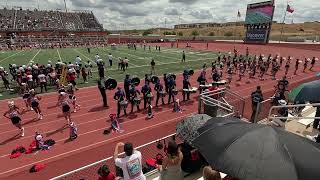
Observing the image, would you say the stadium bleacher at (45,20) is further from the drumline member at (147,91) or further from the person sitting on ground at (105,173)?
the person sitting on ground at (105,173)

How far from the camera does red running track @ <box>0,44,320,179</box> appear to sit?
8.93 m

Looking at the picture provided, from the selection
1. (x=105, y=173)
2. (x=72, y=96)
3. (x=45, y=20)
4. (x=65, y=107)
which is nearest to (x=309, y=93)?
(x=105, y=173)

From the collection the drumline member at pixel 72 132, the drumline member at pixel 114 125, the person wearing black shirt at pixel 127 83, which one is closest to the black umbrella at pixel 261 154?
the drumline member at pixel 114 125

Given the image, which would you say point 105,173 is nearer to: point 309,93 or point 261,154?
point 261,154

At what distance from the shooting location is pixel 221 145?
4.40m

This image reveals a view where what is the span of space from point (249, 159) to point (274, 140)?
Answer: 0.52 metres

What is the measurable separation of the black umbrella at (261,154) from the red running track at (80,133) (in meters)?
6.15

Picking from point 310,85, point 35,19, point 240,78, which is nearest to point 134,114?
point 310,85

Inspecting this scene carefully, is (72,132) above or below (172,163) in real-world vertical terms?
below

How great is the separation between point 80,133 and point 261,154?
Answer: 924 centimetres

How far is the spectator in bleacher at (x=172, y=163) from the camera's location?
5082mm

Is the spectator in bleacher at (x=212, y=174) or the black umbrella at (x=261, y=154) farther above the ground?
the black umbrella at (x=261, y=154)

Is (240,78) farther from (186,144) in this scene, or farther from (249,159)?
(249,159)

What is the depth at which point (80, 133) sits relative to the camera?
11.5 m
